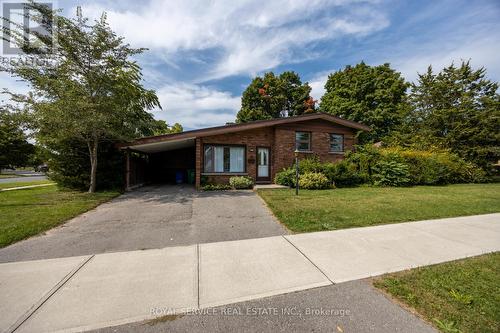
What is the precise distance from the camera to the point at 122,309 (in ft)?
8.13

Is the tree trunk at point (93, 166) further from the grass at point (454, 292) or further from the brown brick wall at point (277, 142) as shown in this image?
Answer: the grass at point (454, 292)

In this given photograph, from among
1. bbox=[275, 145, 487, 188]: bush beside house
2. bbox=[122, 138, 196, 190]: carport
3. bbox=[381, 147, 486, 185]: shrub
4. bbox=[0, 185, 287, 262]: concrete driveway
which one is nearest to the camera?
bbox=[0, 185, 287, 262]: concrete driveway

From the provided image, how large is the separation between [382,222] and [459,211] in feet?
11.4

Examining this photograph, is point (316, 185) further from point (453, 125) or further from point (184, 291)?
point (453, 125)

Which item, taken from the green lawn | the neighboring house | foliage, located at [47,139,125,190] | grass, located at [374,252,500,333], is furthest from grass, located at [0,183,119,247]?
grass, located at [374,252,500,333]

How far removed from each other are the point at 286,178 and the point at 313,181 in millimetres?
1645

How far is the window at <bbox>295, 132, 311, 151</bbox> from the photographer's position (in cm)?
1440

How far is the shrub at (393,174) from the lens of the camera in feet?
42.7

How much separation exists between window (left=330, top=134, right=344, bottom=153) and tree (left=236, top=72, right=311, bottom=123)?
17.5 meters

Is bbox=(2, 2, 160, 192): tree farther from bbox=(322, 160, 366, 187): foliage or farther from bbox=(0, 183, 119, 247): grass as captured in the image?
bbox=(322, 160, 366, 187): foliage

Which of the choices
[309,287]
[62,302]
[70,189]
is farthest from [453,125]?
[70,189]

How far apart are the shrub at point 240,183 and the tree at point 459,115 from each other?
18.2 m

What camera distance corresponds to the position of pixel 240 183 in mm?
12000

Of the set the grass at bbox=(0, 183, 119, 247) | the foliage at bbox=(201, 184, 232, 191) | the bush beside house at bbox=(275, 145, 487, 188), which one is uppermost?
the bush beside house at bbox=(275, 145, 487, 188)
